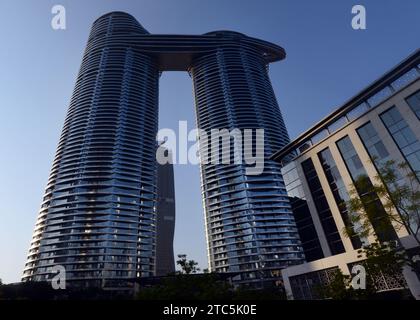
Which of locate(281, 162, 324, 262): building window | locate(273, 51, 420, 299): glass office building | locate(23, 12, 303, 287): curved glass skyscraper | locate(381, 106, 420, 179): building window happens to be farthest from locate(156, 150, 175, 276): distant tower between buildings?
locate(381, 106, 420, 179): building window

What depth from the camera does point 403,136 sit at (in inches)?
1502

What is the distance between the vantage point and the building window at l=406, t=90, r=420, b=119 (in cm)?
3722

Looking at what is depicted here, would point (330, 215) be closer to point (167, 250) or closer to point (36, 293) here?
point (36, 293)

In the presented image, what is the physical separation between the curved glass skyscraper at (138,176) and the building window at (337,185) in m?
76.7

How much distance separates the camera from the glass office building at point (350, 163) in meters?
37.1

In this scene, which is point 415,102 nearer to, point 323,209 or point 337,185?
point 337,185

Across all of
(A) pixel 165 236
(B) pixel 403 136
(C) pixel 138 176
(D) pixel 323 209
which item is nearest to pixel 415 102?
(B) pixel 403 136

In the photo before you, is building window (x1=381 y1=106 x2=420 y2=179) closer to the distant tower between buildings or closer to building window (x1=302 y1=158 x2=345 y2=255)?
building window (x1=302 y1=158 x2=345 y2=255)

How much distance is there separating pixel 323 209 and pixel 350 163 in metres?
9.34

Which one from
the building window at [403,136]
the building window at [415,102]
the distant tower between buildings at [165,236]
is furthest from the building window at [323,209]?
the distant tower between buildings at [165,236]

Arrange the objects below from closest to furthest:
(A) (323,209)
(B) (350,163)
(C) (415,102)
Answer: (C) (415,102) < (B) (350,163) < (A) (323,209)

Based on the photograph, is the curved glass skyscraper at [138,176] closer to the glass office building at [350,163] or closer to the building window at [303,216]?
the building window at [303,216]
